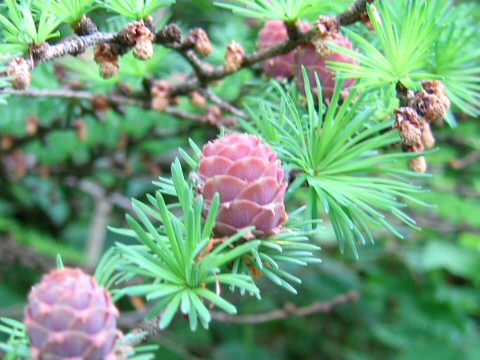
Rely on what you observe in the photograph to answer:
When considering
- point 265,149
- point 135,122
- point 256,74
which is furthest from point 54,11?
point 135,122

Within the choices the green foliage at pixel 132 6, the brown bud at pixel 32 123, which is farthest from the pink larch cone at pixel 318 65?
the brown bud at pixel 32 123

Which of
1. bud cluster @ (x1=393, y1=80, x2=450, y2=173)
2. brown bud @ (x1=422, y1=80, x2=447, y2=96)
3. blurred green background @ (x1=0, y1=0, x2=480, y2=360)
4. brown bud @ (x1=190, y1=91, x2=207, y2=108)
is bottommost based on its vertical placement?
blurred green background @ (x1=0, y1=0, x2=480, y2=360)

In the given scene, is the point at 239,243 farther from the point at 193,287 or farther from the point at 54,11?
the point at 54,11

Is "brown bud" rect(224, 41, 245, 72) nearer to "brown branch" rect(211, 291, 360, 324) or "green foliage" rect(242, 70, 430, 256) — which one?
"green foliage" rect(242, 70, 430, 256)

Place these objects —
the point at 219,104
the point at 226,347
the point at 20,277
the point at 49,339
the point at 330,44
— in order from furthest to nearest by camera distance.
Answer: the point at 226,347 < the point at 20,277 < the point at 219,104 < the point at 330,44 < the point at 49,339

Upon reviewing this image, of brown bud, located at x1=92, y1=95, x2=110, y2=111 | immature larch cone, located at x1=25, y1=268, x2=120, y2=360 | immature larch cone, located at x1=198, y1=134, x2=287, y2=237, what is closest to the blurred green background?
brown bud, located at x1=92, y1=95, x2=110, y2=111

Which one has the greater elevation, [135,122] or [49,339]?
[49,339]
